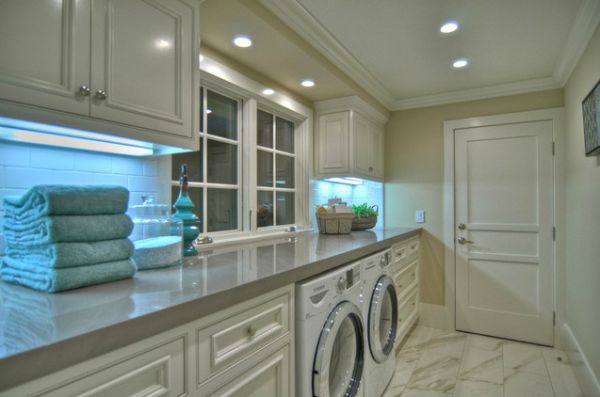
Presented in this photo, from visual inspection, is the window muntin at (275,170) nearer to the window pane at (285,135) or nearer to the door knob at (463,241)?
the window pane at (285,135)

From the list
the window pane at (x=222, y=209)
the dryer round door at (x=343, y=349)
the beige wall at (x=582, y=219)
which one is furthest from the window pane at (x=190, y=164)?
→ the beige wall at (x=582, y=219)

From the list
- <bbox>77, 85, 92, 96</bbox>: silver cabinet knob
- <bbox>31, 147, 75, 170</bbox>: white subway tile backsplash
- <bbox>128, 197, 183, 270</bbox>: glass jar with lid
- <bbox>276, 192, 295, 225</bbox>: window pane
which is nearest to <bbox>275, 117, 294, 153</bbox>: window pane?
<bbox>276, 192, 295, 225</bbox>: window pane

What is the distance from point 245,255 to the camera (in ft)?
5.24

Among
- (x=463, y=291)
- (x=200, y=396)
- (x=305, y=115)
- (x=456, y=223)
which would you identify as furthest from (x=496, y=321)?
(x=200, y=396)

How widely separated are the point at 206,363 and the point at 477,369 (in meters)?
2.30

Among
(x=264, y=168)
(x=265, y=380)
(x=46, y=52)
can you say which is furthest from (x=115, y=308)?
(x=264, y=168)

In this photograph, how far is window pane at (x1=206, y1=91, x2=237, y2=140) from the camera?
2.08m

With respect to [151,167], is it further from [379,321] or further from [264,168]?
[379,321]

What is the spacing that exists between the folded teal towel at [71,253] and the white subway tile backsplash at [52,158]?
32cm

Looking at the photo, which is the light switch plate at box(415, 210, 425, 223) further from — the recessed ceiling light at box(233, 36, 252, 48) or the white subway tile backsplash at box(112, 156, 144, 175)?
the white subway tile backsplash at box(112, 156, 144, 175)

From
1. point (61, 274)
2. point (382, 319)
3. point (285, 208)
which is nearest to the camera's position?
point (61, 274)

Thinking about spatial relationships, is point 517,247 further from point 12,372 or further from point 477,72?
point 12,372

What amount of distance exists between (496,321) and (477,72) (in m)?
2.17

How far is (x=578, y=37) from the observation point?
2.04 meters
